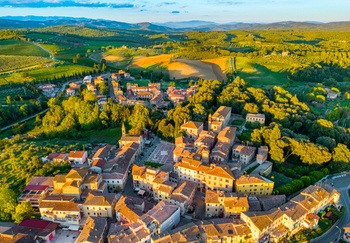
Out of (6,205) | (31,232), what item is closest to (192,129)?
(31,232)

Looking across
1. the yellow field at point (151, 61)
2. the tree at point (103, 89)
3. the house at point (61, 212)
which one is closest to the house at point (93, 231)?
the house at point (61, 212)

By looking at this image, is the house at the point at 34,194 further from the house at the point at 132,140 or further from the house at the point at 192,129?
the house at the point at 192,129

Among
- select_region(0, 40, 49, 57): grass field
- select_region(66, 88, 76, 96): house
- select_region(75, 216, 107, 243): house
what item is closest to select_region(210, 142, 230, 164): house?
select_region(75, 216, 107, 243): house

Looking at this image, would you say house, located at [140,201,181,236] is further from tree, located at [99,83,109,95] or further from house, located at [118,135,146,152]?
tree, located at [99,83,109,95]

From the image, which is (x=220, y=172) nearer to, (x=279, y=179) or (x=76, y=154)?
(x=279, y=179)

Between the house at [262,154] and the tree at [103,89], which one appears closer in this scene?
the house at [262,154]
